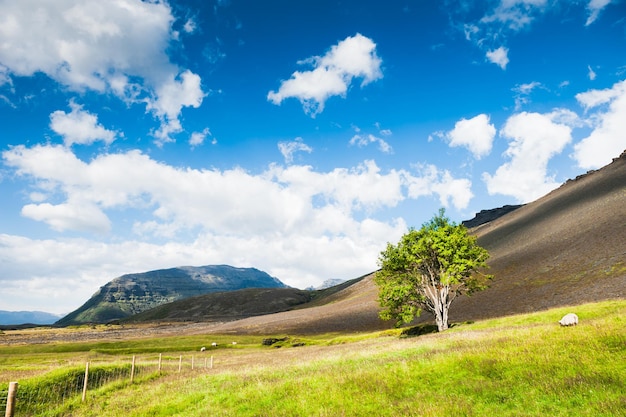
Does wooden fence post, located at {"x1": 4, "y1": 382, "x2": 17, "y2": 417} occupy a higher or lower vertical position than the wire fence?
higher

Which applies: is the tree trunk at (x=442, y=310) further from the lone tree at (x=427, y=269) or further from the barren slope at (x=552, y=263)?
the barren slope at (x=552, y=263)

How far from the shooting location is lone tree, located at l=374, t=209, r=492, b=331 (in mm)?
48531

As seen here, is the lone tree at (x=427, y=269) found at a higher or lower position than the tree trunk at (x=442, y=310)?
higher

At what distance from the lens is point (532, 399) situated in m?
12.0

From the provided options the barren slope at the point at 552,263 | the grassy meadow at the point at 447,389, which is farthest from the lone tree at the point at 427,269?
the grassy meadow at the point at 447,389

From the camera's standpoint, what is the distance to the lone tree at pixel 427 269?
48531 mm

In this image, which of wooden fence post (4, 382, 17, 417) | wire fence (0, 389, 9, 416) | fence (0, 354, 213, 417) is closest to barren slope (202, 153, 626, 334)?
fence (0, 354, 213, 417)

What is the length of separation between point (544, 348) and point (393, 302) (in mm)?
32640

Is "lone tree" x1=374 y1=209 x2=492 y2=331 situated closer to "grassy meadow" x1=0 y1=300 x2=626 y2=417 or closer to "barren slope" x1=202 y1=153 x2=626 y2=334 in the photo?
"barren slope" x1=202 y1=153 x2=626 y2=334

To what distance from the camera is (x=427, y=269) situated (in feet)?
171

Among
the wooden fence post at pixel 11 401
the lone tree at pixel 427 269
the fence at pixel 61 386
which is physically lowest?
the fence at pixel 61 386

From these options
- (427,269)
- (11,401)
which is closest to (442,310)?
(427,269)

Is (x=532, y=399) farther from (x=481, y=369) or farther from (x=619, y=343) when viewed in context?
(x=619, y=343)

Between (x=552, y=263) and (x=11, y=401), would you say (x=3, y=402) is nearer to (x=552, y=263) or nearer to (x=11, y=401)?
(x=11, y=401)
